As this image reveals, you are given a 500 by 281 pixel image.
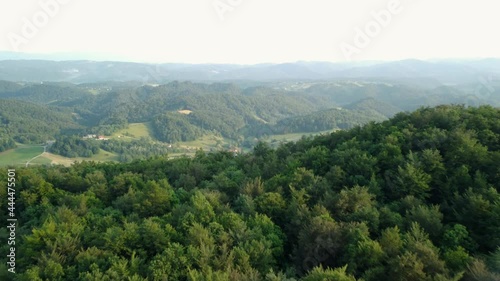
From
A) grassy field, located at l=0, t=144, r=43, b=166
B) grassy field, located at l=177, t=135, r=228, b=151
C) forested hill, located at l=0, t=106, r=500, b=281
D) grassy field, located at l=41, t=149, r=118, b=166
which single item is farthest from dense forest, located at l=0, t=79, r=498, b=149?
forested hill, located at l=0, t=106, r=500, b=281

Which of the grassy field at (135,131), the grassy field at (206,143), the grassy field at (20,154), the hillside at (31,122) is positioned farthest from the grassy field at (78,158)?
the grassy field at (206,143)

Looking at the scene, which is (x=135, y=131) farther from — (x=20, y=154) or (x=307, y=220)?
(x=307, y=220)

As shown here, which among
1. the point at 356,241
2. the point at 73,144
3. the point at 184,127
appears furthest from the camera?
the point at 184,127

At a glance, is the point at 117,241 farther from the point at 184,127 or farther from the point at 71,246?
the point at 184,127

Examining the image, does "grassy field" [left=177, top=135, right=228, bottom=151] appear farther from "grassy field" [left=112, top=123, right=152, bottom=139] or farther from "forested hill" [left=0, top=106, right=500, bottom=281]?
"forested hill" [left=0, top=106, right=500, bottom=281]

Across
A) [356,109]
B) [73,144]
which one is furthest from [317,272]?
[356,109]

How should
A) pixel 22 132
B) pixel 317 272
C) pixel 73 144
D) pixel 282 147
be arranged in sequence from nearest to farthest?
1. pixel 317 272
2. pixel 282 147
3. pixel 73 144
4. pixel 22 132
